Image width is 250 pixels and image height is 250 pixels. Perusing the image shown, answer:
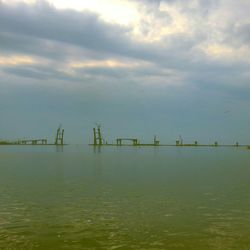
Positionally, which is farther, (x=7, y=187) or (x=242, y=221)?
(x=7, y=187)

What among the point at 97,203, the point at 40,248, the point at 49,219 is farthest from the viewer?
the point at 97,203

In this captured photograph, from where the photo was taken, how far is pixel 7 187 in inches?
1116

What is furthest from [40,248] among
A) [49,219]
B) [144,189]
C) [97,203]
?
[144,189]

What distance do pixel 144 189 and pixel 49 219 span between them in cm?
1176

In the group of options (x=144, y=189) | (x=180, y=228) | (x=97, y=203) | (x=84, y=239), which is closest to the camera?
(x=84, y=239)

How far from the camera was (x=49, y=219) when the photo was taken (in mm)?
17078

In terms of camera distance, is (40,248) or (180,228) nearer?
(40,248)

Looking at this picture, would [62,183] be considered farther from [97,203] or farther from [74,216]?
[74,216]

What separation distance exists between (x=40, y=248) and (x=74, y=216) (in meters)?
5.28

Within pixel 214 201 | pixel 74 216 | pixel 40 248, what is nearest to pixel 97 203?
pixel 74 216

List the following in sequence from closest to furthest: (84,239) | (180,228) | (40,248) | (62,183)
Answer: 1. (40,248)
2. (84,239)
3. (180,228)
4. (62,183)

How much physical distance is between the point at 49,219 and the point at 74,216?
49.1 inches

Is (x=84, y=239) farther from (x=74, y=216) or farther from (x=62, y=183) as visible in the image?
(x=62, y=183)

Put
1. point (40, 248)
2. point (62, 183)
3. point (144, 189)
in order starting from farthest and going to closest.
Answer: point (62, 183), point (144, 189), point (40, 248)
